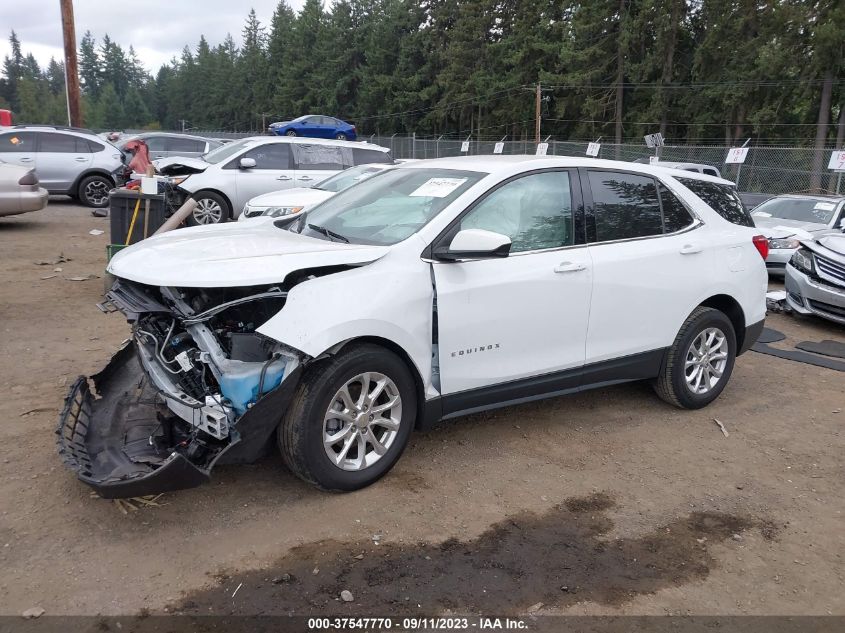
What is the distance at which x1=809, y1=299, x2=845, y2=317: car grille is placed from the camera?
779cm

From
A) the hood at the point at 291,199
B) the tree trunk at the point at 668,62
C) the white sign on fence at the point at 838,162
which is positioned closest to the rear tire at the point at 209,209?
the hood at the point at 291,199

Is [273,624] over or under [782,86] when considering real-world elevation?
under

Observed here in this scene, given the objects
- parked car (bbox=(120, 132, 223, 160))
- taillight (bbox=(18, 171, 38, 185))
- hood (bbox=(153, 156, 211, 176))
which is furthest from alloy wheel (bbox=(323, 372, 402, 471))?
parked car (bbox=(120, 132, 223, 160))

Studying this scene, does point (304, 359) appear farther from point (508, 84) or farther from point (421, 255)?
point (508, 84)

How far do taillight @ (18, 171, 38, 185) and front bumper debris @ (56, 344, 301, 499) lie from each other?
9.34 metres

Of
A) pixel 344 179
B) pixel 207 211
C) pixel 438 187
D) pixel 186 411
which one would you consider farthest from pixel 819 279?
pixel 207 211

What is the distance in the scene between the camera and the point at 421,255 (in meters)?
3.74

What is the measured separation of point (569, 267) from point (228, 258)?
2.05 meters

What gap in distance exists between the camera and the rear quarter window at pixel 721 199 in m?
5.14

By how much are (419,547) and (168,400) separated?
4.74 feet

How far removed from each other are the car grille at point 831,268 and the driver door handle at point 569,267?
5148mm

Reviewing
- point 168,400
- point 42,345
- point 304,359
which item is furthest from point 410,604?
point 42,345

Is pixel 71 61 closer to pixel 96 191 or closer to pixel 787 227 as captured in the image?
pixel 96 191

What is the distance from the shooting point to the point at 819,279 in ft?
26.2
